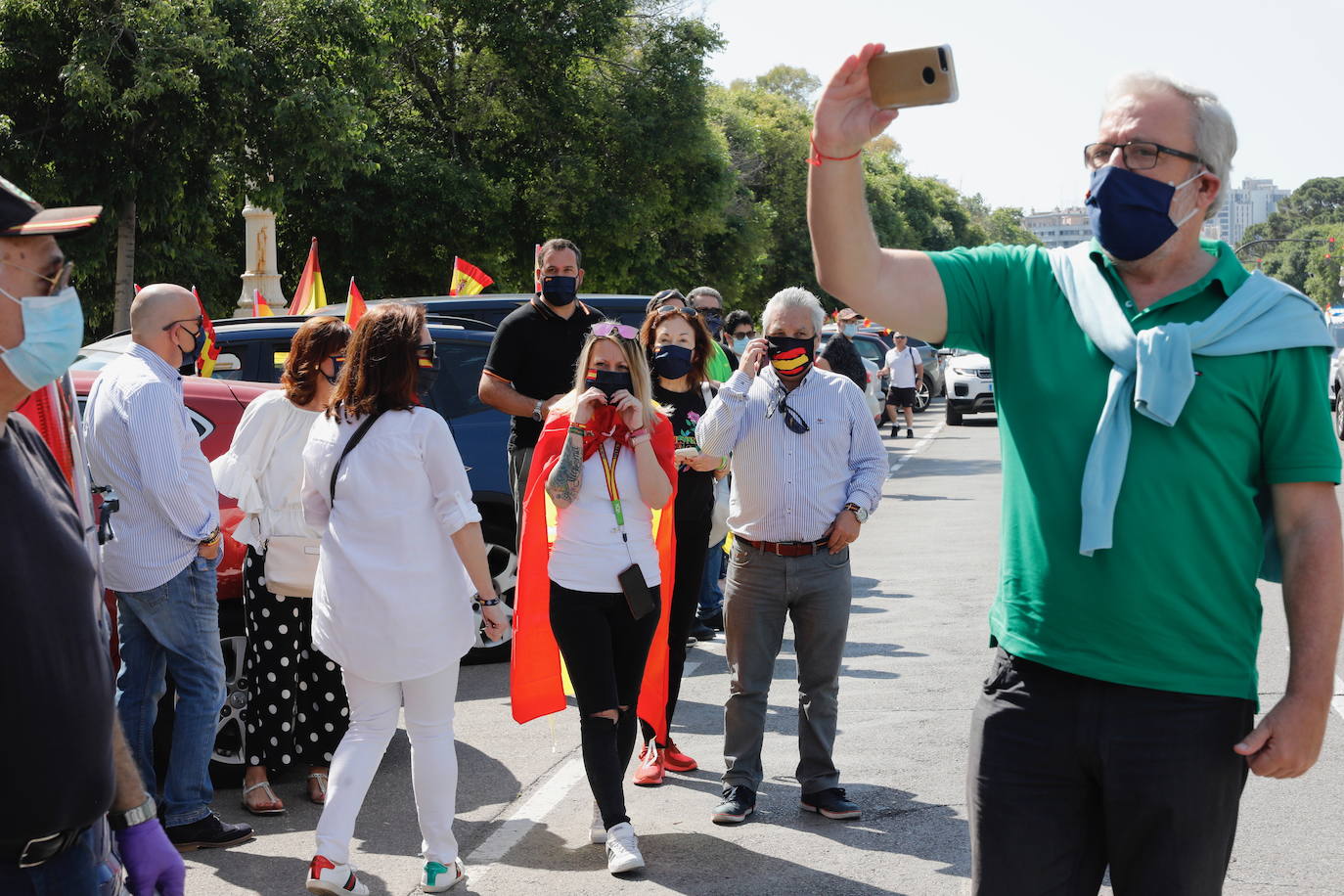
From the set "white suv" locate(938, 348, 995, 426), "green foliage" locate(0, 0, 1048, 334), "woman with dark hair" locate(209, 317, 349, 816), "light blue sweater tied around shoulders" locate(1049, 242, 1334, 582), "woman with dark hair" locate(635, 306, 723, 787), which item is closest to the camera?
"light blue sweater tied around shoulders" locate(1049, 242, 1334, 582)

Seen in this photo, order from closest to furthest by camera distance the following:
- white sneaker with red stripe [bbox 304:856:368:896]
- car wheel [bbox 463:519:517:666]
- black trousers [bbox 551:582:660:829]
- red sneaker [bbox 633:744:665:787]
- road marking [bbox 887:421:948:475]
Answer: white sneaker with red stripe [bbox 304:856:368:896] → black trousers [bbox 551:582:660:829] → red sneaker [bbox 633:744:665:787] → car wheel [bbox 463:519:517:666] → road marking [bbox 887:421:948:475]

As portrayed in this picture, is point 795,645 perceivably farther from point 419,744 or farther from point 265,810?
point 265,810

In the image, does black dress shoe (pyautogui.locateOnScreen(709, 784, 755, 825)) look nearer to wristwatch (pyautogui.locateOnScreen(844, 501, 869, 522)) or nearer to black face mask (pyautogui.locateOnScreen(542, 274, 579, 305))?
wristwatch (pyautogui.locateOnScreen(844, 501, 869, 522))

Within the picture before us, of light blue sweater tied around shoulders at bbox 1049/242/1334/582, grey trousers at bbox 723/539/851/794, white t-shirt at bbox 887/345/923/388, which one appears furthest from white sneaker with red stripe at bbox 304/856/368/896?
white t-shirt at bbox 887/345/923/388

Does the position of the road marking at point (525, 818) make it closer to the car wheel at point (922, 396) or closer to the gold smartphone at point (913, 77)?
the gold smartphone at point (913, 77)

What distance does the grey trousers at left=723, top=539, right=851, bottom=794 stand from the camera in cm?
565

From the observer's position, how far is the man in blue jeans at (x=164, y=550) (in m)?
5.17

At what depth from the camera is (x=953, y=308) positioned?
2852 mm

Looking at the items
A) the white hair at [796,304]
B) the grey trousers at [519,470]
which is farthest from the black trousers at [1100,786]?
the grey trousers at [519,470]

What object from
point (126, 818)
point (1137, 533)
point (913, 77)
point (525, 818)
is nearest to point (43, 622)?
point (126, 818)

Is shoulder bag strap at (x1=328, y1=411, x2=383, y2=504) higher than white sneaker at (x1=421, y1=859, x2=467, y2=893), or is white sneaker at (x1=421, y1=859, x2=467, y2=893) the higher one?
shoulder bag strap at (x1=328, y1=411, x2=383, y2=504)

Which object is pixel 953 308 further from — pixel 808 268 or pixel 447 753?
pixel 808 268

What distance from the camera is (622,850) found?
4957 mm

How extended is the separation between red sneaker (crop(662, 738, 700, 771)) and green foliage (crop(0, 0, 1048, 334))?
9.71 meters
